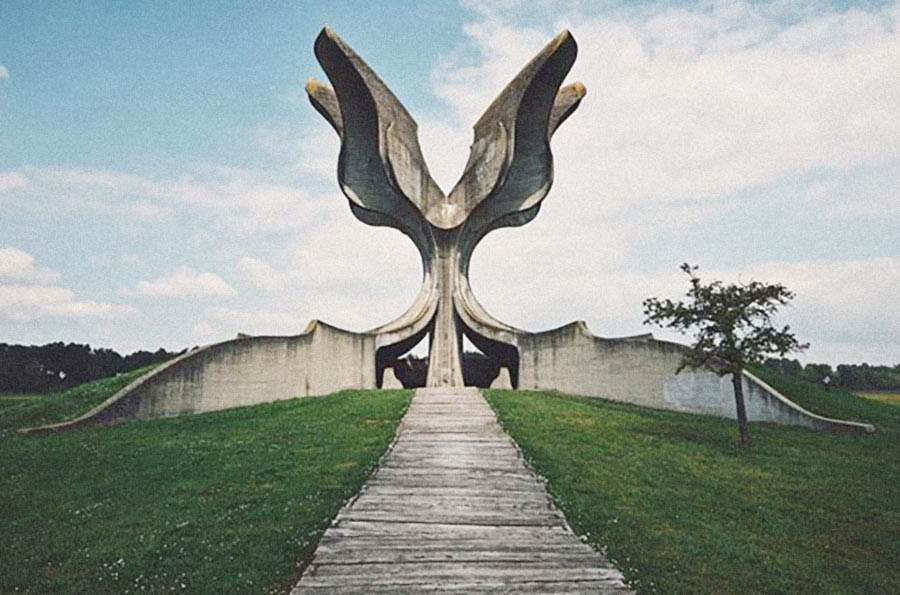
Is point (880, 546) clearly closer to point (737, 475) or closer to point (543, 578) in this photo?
point (737, 475)

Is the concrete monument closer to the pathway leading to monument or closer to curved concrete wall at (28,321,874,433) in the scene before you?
curved concrete wall at (28,321,874,433)

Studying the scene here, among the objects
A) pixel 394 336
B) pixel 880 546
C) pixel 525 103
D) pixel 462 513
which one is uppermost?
pixel 525 103

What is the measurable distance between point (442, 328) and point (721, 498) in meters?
16.5

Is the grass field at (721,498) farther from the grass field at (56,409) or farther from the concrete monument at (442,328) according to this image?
the grass field at (56,409)

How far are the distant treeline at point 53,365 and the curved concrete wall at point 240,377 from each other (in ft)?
105

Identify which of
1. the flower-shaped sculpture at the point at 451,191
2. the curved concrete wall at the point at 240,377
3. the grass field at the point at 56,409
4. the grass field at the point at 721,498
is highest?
the flower-shaped sculpture at the point at 451,191

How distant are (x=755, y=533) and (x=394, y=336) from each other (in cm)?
1674

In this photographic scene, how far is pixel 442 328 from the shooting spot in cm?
2486

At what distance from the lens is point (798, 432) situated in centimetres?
1579

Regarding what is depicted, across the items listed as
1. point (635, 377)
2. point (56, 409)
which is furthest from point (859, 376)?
point (56, 409)

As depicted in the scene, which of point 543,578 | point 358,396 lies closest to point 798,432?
point 358,396

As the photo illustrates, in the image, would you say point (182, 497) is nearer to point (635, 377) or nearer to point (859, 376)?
point (635, 377)

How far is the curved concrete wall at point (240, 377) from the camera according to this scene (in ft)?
53.3

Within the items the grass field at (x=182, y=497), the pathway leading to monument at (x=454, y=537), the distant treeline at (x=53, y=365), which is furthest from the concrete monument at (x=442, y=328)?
the distant treeline at (x=53, y=365)
